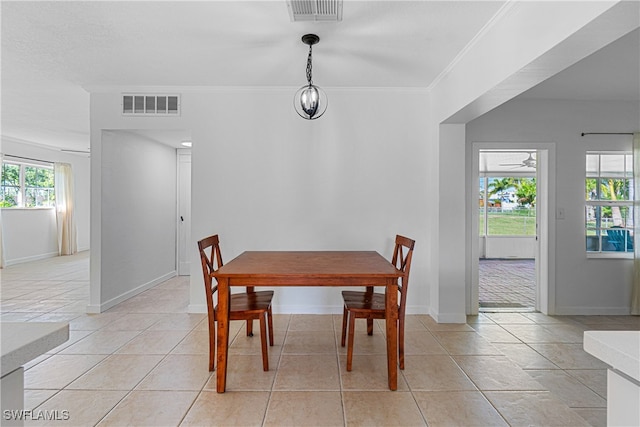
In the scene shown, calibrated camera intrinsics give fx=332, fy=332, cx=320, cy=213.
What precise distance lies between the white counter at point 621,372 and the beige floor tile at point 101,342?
305 cm

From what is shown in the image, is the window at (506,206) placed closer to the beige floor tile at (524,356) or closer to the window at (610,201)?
the window at (610,201)

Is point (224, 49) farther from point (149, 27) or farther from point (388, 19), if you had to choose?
point (388, 19)

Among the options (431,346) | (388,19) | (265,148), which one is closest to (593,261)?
(431,346)

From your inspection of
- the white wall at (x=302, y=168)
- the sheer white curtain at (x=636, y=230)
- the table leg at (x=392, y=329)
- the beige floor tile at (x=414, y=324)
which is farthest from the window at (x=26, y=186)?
the sheer white curtain at (x=636, y=230)

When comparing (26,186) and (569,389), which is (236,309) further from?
(26,186)

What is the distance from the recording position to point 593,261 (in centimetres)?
374

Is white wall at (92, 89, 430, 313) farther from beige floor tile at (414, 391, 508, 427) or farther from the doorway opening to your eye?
the doorway opening

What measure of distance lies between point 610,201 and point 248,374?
4289mm

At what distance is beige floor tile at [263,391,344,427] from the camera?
178 cm

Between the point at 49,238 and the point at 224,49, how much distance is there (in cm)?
726

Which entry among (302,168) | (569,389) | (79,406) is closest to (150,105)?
(302,168)

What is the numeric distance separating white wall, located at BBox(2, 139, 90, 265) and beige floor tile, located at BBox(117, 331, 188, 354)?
5424 mm

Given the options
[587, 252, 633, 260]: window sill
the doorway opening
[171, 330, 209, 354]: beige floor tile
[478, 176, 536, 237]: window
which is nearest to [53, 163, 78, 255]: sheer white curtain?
[171, 330, 209, 354]: beige floor tile

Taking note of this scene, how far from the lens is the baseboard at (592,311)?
3.72 meters
